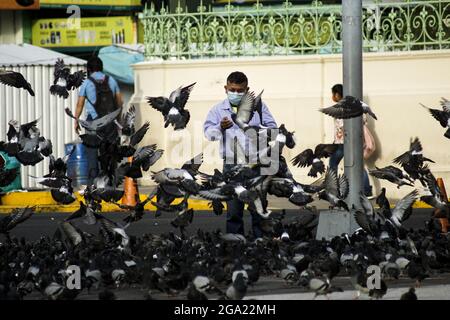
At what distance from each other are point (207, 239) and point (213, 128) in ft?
4.04

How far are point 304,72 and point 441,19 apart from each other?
89.4 inches

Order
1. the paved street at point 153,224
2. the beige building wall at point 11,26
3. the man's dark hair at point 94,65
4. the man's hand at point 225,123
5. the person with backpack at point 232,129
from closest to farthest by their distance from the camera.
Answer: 1. the man's hand at point 225,123
2. the person with backpack at point 232,129
3. the paved street at point 153,224
4. the man's dark hair at point 94,65
5. the beige building wall at point 11,26

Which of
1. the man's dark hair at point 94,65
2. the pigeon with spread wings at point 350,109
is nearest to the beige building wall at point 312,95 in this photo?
the man's dark hair at point 94,65

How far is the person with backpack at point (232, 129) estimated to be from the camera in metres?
13.2

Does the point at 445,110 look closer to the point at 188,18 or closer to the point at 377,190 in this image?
the point at 377,190

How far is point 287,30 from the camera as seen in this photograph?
21141 mm

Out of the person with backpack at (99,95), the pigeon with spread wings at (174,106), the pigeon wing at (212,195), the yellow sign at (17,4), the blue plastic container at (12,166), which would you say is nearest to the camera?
the pigeon wing at (212,195)

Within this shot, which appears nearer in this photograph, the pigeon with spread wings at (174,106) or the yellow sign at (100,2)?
the pigeon with spread wings at (174,106)

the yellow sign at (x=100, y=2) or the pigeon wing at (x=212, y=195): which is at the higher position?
the yellow sign at (x=100, y=2)

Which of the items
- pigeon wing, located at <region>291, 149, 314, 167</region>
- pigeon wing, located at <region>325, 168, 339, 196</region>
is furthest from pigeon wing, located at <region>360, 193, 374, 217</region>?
pigeon wing, located at <region>291, 149, 314, 167</region>

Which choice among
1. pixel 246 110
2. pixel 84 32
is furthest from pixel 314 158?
pixel 84 32

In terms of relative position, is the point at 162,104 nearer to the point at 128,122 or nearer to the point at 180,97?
the point at 180,97

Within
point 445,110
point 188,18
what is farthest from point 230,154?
point 188,18

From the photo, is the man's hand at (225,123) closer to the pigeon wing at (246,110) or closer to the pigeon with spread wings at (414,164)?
the pigeon wing at (246,110)
